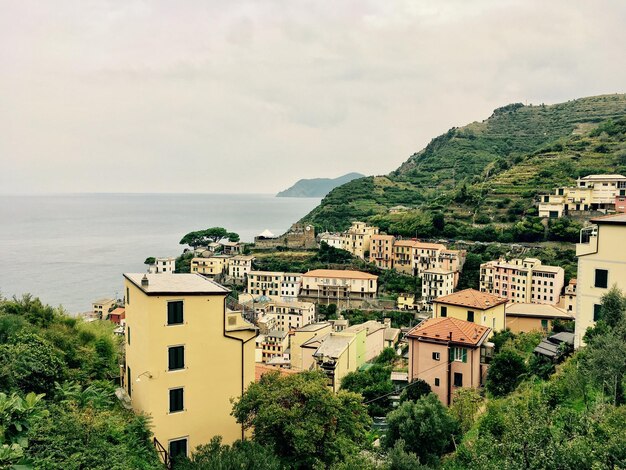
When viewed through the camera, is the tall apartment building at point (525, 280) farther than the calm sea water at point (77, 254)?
No

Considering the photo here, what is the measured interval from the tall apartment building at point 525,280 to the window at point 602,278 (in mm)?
31155

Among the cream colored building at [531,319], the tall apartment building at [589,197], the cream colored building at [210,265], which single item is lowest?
the cream colored building at [210,265]

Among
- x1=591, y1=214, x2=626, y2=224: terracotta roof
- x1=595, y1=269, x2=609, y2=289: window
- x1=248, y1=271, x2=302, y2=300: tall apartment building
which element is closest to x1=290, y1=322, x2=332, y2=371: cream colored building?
x1=248, y1=271, x2=302, y2=300: tall apartment building

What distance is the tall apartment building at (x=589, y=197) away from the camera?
54.3 m

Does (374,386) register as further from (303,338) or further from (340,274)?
(340,274)

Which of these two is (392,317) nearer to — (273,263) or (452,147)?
(273,263)

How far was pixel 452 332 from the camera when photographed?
1948 cm

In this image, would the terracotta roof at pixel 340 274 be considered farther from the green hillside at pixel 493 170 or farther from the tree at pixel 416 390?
the tree at pixel 416 390

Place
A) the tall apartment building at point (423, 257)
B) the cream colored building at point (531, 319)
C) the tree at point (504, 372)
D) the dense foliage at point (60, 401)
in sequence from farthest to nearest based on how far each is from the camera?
the tall apartment building at point (423, 257)
the cream colored building at point (531, 319)
the tree at point (504, 372)
the dense foliage at point (60, 401)

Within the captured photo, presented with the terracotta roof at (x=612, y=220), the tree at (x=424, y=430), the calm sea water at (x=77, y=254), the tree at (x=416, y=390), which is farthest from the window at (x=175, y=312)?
the calm sea water at (x=77, y=254)

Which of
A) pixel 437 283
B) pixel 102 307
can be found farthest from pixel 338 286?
pixel 102 307

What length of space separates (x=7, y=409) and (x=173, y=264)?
62766 mm

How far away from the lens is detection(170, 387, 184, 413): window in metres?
10.2

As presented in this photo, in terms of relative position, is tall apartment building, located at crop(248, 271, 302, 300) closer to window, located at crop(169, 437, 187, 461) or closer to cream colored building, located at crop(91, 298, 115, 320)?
cream colored building, located at crop(91, 298, 115, 320)
